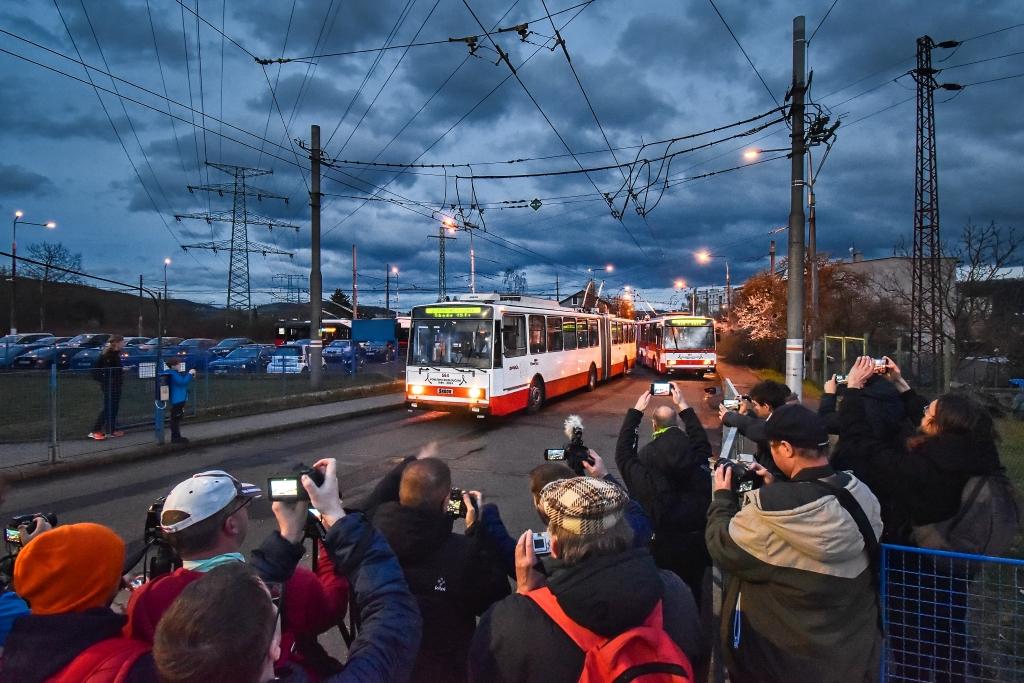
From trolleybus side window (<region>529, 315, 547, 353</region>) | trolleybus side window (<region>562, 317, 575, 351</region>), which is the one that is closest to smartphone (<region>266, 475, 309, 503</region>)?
trolleybus side window (<region>529, 315, 547, 353</region>)

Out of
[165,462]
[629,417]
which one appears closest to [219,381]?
[165,462]

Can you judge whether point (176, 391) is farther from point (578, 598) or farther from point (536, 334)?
point (578, 598)

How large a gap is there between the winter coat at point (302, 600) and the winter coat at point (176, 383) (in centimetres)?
1096

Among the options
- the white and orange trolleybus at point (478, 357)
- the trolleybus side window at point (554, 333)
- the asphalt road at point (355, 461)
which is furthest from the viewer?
the trolleybus side window at point (554, 333)

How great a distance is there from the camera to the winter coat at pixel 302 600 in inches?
75.3

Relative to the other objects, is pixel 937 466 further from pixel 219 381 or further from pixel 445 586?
pixel 219 381

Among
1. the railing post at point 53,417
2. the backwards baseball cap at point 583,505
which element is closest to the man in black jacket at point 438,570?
the backwards baseball cap at point 583,505

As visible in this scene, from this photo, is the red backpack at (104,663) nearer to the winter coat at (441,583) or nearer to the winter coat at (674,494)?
the winter coat at (441,583)

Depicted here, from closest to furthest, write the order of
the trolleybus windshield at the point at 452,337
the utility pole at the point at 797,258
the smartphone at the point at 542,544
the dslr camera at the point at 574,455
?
the smartphone at the point at 542,544
the dslr camera at the point at 574,455
the utility pole at the point at 797,258
the trolleybus windshield at the point at 452,337

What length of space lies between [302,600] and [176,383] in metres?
11.2

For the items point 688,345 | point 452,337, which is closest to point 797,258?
point 452,337

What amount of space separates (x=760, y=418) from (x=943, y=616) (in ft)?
6.23

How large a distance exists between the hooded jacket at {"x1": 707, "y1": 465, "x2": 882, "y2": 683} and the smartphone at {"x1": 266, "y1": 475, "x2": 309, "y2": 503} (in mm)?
1689

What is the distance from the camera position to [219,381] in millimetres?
21719
